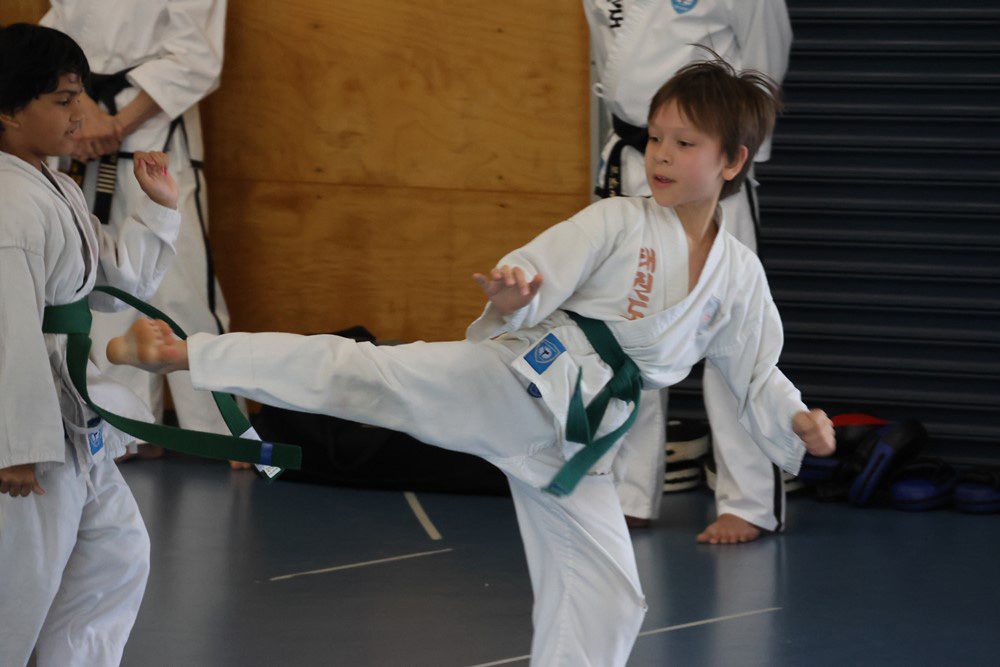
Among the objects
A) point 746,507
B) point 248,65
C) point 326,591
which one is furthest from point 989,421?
point 248,65

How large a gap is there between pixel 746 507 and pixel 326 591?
1.26 meters

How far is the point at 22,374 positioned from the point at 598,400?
948 mm

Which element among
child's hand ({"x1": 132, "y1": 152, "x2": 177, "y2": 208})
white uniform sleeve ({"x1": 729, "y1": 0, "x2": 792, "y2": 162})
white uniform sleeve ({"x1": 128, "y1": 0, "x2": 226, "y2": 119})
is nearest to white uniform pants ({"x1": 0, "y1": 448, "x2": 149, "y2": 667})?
child's hand ({"x1": 132, "y1": 152, "x2": 177, "y2": 208})

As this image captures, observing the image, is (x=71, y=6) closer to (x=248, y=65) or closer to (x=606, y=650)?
(x=248, y=65)

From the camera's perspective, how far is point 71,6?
4336 millimetres

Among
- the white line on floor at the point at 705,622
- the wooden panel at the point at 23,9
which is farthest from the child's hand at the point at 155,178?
the wooden panel at the point at 23,9

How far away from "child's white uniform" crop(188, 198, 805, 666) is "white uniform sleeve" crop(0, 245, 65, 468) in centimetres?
25

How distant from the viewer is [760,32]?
3.73m

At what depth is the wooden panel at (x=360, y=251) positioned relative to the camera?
4801 mm

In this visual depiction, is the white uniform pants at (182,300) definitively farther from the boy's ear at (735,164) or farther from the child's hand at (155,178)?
the boy's ear at (735,164)

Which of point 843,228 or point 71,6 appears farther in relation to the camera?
point 843,228

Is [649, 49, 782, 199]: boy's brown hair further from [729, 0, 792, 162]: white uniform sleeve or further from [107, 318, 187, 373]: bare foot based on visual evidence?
[729, 0, 792, 162]: white uniform sleeve

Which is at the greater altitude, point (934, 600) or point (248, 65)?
point (248, 65)

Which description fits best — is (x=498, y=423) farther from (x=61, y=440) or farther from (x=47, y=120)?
(x=47, y=120)
